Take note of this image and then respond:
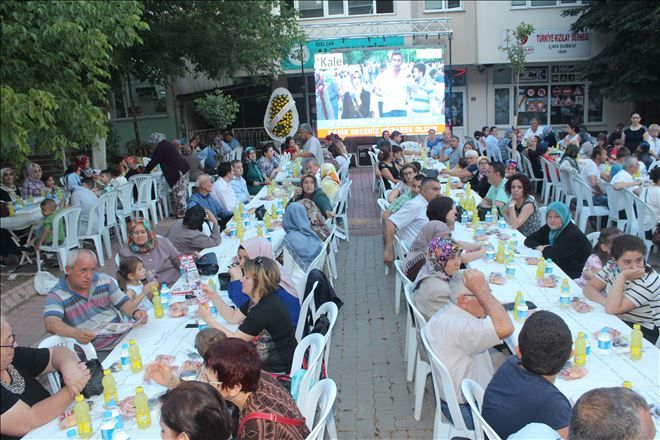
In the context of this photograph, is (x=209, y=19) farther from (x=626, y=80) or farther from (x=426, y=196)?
(x=626, y=80)

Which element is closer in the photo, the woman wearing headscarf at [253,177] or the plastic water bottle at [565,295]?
the plastic water bottle at [565,295]

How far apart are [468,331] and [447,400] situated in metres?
0.45

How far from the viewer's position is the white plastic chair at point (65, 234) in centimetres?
778

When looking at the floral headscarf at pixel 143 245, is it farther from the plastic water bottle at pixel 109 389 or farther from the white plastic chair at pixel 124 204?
the white plastic chair at pixel 124 204

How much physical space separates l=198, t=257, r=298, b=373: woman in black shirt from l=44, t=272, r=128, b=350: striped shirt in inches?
36.9

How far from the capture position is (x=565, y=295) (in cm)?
416

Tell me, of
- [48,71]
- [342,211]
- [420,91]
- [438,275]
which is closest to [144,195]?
[342,211]

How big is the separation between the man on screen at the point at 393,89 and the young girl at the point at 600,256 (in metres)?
14.0

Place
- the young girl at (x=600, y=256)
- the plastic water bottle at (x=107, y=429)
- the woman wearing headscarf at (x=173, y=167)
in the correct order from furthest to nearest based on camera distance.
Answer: the woman wearing headscarf at (x=173, y=167)
the young girl at (x=600, y=256)
the plastic water bottle at (x=107, y=429)

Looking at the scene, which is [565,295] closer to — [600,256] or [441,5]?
[600,256]

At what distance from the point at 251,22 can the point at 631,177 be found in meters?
9.54

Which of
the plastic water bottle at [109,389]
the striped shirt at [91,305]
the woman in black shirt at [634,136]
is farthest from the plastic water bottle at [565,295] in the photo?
the woman in black shirt at [634,136]

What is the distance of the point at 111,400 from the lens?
3.07 meters

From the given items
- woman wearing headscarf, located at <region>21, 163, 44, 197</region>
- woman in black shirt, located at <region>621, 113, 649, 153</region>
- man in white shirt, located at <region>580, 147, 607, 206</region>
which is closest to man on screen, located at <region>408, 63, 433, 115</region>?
woman in black shirt, located at <region>621, 113, 649, 153</region>
